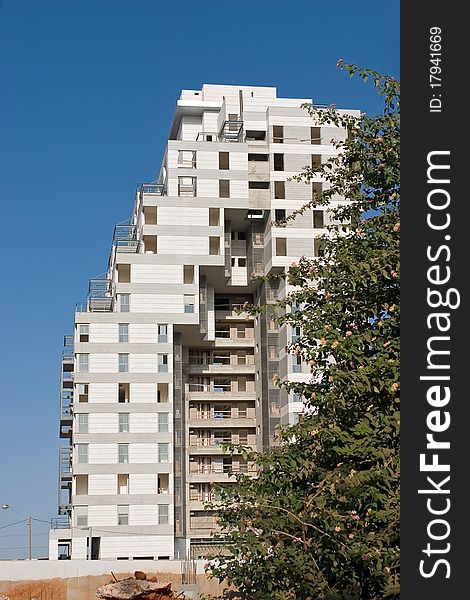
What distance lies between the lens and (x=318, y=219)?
160 feet

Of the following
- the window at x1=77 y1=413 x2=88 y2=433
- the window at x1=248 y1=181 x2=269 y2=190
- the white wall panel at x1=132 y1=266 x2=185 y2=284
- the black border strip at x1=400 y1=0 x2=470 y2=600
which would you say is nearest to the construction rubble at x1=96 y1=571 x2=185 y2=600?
the window at x1=77 y1=413 x2=88 y2=433

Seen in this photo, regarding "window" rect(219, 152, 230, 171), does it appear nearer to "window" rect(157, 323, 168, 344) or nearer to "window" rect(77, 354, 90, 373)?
"window" rect(157, 323, 168, 344)

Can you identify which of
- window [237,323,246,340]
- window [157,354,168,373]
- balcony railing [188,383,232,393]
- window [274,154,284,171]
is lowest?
balcony railing [188,383,232,393]

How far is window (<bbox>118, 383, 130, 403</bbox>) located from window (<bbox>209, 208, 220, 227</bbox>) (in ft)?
29.1

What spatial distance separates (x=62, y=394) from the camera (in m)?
52.4

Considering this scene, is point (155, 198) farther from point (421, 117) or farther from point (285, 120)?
point (421, 117)

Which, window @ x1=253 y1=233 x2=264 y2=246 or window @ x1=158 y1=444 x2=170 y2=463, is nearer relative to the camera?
window @ x1=158 y1=444 x2=170 y2=463

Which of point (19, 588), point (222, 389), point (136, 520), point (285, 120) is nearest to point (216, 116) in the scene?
point (285, 120)

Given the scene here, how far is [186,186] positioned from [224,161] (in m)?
2.23

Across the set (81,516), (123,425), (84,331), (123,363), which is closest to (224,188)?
(84,331)

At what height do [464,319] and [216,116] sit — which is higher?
[216,116]

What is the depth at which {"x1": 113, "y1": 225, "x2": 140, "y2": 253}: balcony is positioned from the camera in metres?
50.8

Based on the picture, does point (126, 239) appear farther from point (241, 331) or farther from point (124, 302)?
point (241, 331)

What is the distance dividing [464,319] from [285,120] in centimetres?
4552
